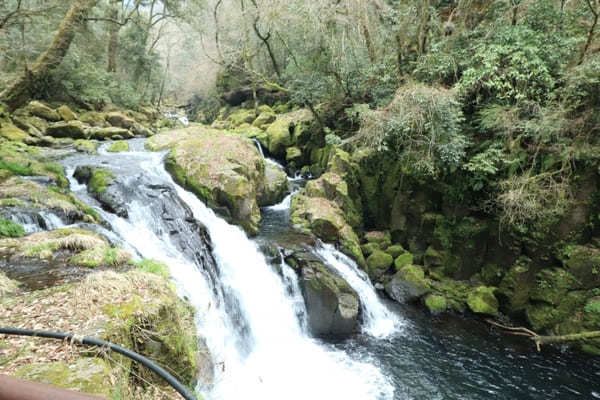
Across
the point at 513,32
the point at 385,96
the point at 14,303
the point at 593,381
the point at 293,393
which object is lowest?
the point at 293,393

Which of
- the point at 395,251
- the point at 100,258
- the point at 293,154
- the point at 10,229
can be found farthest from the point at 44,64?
the point at 395,251

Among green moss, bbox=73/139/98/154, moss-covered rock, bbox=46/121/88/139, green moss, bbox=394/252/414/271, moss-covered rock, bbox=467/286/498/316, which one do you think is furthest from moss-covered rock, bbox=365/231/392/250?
moss-covered rock, bbox=46/121/88/139

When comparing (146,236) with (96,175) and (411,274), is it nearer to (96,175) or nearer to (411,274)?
(96,175)

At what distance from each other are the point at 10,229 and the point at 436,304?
1056cm

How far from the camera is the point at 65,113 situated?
1597cm

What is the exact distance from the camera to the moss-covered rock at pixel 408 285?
9836 mm

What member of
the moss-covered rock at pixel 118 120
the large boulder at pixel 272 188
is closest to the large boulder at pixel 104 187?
the large boulder at pixel 272 188

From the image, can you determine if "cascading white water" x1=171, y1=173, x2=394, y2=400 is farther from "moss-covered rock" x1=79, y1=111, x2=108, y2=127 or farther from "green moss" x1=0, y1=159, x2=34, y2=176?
"moss-covered rock" x1=79, y1=111, x2=108, y2=127

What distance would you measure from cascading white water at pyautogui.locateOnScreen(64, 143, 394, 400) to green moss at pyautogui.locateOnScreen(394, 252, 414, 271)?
4.19m

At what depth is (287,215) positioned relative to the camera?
12.0 metres

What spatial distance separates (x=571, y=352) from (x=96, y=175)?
13.7m

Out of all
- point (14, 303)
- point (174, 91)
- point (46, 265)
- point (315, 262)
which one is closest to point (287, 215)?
point (315, 262)

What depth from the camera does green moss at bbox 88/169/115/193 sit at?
8438mm

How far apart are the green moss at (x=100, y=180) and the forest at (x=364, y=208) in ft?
0.58
